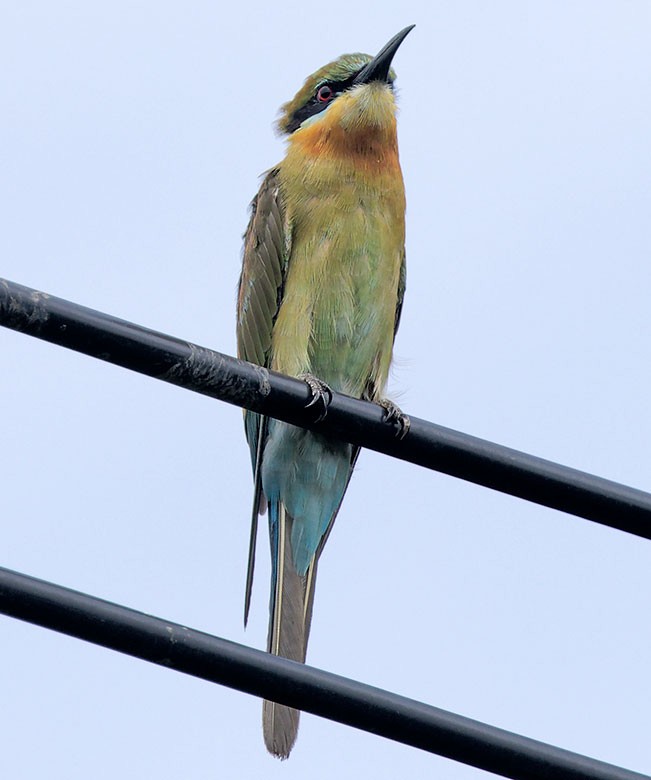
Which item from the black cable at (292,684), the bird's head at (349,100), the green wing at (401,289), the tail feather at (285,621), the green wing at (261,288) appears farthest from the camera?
the green wing at (401,289)

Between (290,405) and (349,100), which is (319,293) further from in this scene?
(290,405)

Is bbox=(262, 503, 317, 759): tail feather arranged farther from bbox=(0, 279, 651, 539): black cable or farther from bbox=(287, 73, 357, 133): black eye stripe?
bbox=(287, 73, 357, 133): black eye stripe

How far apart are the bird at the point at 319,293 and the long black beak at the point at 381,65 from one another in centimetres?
4

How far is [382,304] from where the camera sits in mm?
5012

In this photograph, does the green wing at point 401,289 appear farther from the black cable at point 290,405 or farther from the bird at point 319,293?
the black cable at point 290,405

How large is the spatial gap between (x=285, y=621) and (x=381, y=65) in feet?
8.16

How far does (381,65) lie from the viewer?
214 inches

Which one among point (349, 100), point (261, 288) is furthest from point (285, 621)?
point (349, 100)

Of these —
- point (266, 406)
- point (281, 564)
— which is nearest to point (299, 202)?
point (281, 564)

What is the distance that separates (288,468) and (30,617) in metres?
2.72

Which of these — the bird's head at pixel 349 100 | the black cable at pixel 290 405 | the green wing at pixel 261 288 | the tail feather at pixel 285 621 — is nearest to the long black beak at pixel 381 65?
the bird's head at pixel 349 100

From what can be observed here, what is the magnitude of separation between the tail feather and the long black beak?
188cm

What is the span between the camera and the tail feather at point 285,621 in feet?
12.0

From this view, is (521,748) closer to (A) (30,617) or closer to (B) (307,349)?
Result: (A) (30,617)
